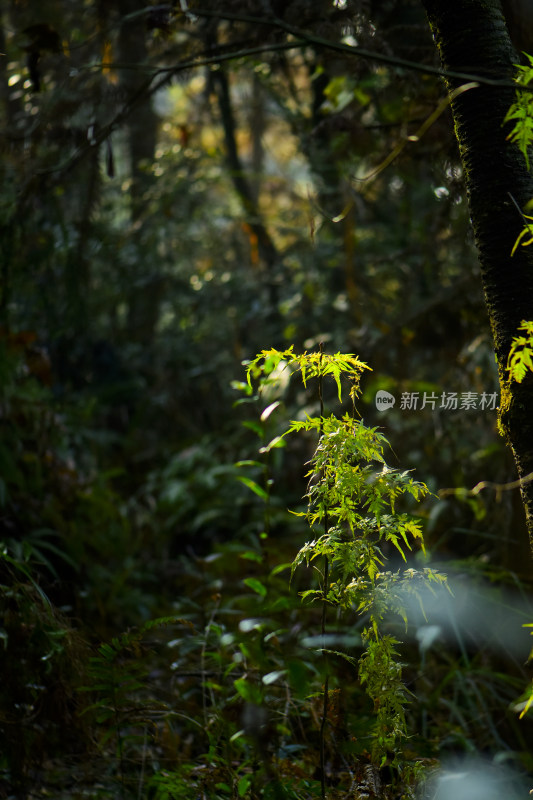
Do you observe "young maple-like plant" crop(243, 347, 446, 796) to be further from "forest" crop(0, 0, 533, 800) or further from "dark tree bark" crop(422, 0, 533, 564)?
"dark tree bark" crop(422, 0, 533, 564)

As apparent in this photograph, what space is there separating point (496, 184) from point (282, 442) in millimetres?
834

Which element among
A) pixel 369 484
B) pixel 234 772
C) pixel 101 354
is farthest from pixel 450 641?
pixel 101 354

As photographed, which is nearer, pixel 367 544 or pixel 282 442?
pixel 367 544

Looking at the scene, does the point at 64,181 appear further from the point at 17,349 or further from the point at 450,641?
the point at 450,641

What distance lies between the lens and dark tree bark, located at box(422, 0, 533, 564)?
1271mm

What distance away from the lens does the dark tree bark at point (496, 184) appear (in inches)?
50.0

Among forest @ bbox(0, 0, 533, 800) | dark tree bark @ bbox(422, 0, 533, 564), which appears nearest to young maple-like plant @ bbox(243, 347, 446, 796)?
forest @ bbox(0, 0, 533, 800)

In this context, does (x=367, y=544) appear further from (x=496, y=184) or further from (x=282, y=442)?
(x=496, y=184)

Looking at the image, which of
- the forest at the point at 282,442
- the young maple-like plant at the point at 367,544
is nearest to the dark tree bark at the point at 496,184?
the forest at the point at 282,442

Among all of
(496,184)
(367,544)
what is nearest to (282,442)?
(367,544)

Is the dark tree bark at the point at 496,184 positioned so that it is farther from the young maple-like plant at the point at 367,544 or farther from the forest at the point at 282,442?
the young maple-like plant at the point at 367,544

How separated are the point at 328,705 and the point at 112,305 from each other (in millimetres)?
4971

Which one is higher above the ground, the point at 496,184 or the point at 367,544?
the point at 496,184

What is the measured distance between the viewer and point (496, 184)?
1290 mm
